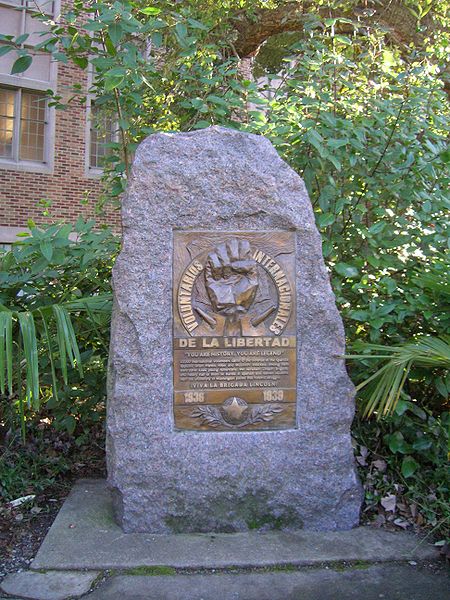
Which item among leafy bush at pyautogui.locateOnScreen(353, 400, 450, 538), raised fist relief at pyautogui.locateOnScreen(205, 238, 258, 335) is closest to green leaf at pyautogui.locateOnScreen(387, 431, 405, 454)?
leafy bush at pyautogui.locateOnScreen(353, 400, 450, 538)

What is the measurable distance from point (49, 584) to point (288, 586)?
1102mm

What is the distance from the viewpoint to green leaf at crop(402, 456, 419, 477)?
3.63m

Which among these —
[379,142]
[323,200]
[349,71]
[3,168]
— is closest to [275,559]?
[323,200]

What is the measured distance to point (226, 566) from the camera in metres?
2.97

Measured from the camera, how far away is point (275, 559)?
302cm

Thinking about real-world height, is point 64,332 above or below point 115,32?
below

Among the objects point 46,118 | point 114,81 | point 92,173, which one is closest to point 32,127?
point 46,118

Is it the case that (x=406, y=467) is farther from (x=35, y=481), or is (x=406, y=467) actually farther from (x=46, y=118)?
(x=46, y=118)

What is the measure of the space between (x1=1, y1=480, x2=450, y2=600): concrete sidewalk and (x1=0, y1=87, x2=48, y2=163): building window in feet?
39.6

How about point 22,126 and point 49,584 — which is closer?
point 49,584

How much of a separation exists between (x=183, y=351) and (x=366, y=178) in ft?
6.05

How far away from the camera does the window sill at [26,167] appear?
532 inches

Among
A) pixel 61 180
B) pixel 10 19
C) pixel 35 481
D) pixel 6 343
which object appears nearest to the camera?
pixel 6 343

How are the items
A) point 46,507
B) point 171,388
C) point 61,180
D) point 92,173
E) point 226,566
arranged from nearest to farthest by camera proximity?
point 226,566 < point 171,388 < point 46,507 < point 61,180 < point 92,173
